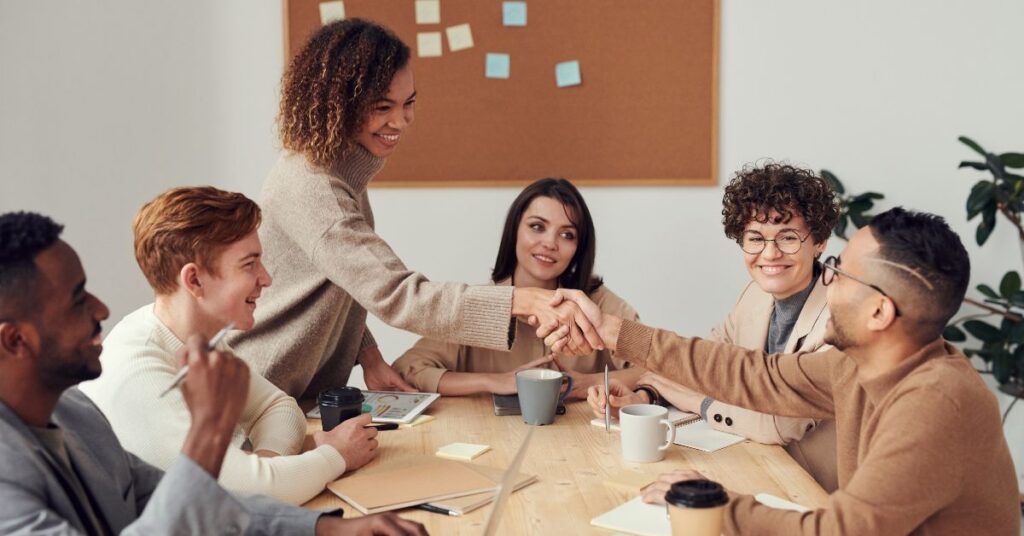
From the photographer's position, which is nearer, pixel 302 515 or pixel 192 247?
pixel 302 515

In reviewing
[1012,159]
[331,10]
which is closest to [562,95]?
[331,10]

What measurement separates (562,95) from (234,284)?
6.86 ft

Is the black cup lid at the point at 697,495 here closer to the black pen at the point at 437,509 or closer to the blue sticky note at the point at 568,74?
the black pen at the point at 437,509

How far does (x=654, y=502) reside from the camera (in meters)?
1.42

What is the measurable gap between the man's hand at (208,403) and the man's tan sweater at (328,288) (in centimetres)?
86

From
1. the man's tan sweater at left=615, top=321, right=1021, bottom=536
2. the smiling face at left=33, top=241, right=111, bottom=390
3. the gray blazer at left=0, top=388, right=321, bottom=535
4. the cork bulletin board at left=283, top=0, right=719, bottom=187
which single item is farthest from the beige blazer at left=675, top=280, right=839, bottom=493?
the cork bulletin board at left=283, top=0, right=719, bottom=187

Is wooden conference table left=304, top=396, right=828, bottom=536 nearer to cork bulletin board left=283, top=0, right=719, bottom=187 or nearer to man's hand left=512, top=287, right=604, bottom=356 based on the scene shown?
man's hand left=512, top=287, right=604, bottom=356

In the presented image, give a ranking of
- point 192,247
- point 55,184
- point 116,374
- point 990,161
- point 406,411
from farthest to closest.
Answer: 1. point 55,184
2. point 990,161
3. point 406,411
4. point 192,247
5. point 116,374

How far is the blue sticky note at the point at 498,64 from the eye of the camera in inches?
136

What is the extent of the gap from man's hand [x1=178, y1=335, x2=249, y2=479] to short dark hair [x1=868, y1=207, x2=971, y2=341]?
2.89 feet

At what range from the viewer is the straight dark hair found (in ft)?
8.83

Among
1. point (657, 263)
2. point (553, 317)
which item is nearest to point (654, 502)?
point (553, 317)

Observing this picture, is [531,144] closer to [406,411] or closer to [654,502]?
[406,411]

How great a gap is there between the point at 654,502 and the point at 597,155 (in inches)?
87.4
